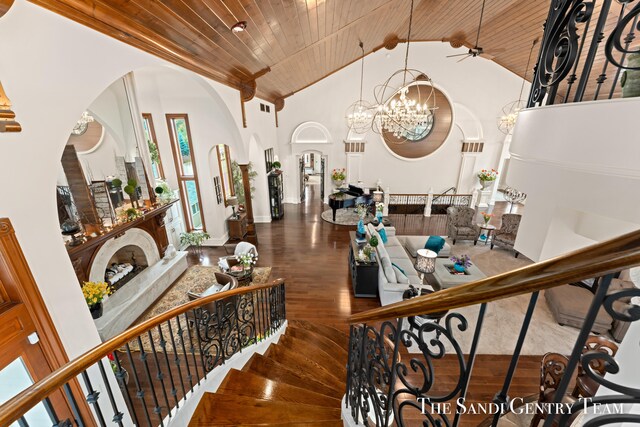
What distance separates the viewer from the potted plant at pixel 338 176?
35.8ft

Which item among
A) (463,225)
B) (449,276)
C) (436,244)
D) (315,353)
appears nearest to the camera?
(315,353)

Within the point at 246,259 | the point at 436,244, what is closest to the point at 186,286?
the point at 246,259

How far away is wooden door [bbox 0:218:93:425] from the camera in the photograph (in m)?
1.68

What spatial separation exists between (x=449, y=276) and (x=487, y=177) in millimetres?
6915

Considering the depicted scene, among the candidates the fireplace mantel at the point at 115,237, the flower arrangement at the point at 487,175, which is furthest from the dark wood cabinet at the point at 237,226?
the flower arrangement at the point at 487,175

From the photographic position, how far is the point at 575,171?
4.64 feet

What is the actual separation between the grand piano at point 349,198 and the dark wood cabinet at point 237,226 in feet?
10.5

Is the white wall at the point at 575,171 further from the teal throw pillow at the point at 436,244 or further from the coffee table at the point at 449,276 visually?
the teal throw pillow at the point at 436,244

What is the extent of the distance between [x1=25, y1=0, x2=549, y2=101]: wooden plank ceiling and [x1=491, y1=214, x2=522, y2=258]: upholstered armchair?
4.79 metres

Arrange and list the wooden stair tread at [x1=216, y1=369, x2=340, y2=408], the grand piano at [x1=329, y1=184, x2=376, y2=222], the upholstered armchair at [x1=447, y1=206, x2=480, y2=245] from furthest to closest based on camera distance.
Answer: the grand piano at [x1=329, y1=184, x2=376, y2=222] → the upholstered armchair at [x1=447, y1=206, x2=480, y2=245] → the wooden stair tread at [x1=216, y1=369, x2=340, y2=408]

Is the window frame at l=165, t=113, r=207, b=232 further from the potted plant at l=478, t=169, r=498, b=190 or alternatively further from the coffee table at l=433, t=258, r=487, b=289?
the potted plant at l=478, t=169, r=498, b=190

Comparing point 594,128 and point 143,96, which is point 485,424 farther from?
point 143,96

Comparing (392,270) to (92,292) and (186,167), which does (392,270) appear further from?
(186,167)

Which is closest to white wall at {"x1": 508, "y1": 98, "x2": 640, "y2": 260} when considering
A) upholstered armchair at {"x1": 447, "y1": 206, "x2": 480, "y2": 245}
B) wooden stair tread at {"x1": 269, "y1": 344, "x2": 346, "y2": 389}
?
wooden stair tread at {"x1": 269, "y1": 344, "x2": 346, "y2": 389}
